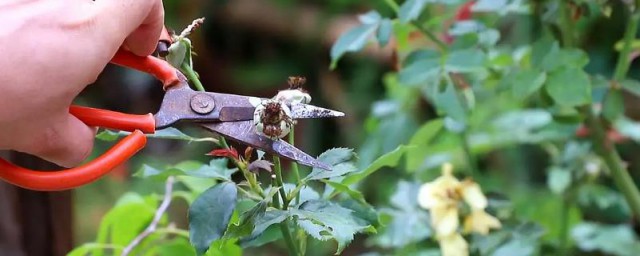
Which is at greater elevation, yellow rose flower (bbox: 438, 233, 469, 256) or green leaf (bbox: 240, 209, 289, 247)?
green leaf (bbox: 240, 209, 289, 247)

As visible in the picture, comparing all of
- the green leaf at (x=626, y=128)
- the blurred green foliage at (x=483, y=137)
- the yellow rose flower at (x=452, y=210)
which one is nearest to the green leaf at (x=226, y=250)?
the blurred green foliage at (x=483, y=137)

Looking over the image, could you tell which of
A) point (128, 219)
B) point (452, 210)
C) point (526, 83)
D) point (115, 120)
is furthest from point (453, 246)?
point (115, 120)

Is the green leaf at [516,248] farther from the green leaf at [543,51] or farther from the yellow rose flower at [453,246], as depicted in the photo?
the green leaf at [543,51]

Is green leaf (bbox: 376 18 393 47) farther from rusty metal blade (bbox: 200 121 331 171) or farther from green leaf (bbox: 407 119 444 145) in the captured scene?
rusty metal blade (bbox: 200 121 331 171)

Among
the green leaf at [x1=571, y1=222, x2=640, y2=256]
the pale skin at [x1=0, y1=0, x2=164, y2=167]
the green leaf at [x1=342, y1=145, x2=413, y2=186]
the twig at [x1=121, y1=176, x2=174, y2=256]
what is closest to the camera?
the pale skin at [x1=0, y1=0, x2=164, y2=167]

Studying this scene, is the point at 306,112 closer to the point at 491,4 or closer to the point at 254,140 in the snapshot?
the point at 254,140

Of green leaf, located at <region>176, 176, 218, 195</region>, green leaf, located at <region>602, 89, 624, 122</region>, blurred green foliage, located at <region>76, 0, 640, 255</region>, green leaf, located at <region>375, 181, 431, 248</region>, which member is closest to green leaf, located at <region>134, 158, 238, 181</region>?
blurred green foliage, located at <region>76, 0, 640, 255</region>
